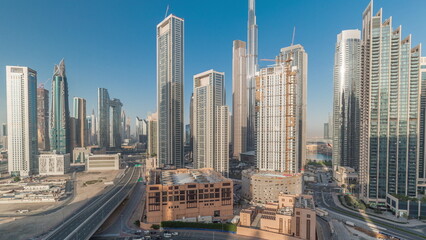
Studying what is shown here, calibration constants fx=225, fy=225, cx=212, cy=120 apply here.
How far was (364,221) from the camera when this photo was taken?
4003cm

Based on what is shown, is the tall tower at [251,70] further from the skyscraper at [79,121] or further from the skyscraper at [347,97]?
the skyscraper at [79,121]

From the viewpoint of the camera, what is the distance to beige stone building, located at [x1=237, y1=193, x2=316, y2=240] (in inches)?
1163

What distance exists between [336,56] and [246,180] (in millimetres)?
62053

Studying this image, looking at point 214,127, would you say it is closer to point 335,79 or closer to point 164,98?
point 164,98

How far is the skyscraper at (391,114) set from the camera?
46.4 meters

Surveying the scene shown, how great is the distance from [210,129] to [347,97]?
51.2 meters

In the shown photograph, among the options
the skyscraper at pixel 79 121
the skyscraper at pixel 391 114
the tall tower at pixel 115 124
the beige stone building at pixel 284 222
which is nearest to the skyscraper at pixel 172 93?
the beige stone building at pixel 284 222

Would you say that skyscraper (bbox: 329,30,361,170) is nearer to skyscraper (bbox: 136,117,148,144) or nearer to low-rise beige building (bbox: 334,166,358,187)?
low-rise beige building (bbox: 334,166,358,187)

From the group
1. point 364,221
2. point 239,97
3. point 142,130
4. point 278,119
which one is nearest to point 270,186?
point 364,221

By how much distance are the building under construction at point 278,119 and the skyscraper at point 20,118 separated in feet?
246

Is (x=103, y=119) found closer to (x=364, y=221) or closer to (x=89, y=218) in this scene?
(x=89, y=218)

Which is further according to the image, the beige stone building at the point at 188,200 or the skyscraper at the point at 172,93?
the skyscraper at the point at 172,93

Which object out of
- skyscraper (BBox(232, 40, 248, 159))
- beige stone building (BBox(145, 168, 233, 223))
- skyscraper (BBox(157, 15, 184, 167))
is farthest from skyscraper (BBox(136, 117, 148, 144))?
beige stone building (BBox(145, 168, 233, 223))

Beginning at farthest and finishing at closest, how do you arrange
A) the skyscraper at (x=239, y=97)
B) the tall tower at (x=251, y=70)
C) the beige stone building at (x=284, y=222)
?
the tall tower at (x=251, y=70) < the skyscraper at (x=239, y=97) < the beige stone building at (x=284, y=222)
